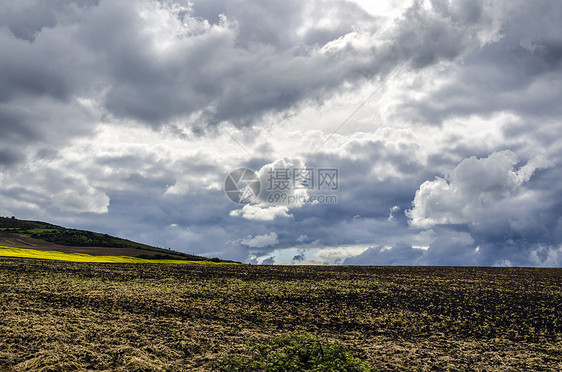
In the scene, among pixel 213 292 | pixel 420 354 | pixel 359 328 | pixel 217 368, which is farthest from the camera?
pixel 213 292

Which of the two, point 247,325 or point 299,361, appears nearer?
A: point 299,361

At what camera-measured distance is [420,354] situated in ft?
51.0

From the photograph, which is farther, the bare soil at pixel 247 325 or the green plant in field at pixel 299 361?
the bare soil at pixel 247 325

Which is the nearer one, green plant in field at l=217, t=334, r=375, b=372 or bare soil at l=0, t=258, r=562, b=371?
green plant in field at l=217, t=334, r=375, b=372

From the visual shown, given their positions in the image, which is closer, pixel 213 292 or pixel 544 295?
pixel 213 292

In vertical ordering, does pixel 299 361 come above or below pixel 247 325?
above

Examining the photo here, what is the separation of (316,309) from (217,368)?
13.3m

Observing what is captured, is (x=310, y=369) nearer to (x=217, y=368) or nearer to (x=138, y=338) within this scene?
(x=217, y=368)

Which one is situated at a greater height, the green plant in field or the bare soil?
the green plant in field

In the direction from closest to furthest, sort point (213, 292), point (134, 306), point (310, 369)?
point (310, 369) → point (134, 306) → point (213, 292)

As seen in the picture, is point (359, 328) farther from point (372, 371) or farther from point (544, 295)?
point (544, 295)

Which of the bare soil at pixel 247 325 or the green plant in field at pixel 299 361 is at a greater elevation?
the green plant in field at pixel 299 361

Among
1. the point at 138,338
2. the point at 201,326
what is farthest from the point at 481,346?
the point at 138,338

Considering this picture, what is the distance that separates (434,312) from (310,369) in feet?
56.6
